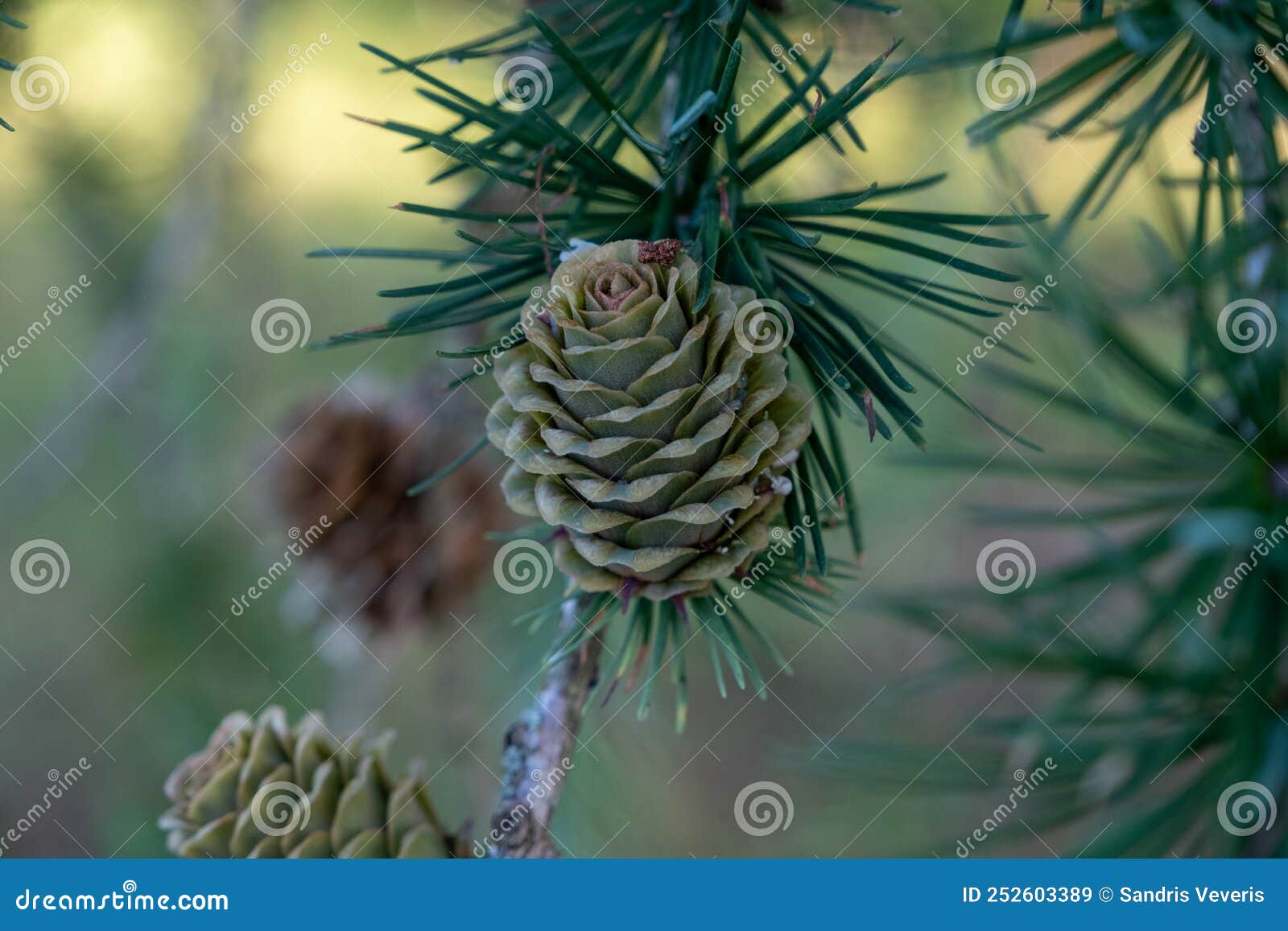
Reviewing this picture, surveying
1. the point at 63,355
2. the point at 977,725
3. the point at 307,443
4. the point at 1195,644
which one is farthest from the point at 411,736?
the point at 1195,644

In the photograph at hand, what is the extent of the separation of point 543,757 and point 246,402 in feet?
2.94

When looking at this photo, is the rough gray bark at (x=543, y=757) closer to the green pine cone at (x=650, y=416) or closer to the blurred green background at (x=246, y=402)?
the green pine cone at (x=650, y=416)

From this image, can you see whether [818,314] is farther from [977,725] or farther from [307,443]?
[307,443]

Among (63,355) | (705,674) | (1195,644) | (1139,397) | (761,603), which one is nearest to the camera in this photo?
(1195,644)

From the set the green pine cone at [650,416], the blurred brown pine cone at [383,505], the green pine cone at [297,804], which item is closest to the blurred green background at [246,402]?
the blurred brown pine cone at [383,505]

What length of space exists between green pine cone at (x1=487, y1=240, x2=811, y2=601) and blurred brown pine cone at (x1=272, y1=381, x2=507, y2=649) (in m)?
0.38

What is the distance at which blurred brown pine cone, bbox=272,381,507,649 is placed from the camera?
76 cm

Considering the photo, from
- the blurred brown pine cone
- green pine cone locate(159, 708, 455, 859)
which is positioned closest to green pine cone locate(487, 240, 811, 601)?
green pine cone locate(159, 708, 455, 859)

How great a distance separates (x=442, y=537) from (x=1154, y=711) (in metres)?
0.53

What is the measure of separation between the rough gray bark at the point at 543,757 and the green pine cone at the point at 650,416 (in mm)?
76

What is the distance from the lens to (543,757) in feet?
1.51

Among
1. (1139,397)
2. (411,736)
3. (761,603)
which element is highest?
(1139,397)

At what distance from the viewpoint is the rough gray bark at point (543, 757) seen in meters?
0.46

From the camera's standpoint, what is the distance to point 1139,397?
1.66 ft
